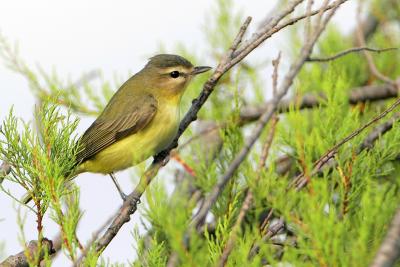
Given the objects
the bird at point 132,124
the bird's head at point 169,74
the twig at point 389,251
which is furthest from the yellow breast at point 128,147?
the twig at point 389,251

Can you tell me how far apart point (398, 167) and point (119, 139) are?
2054mm

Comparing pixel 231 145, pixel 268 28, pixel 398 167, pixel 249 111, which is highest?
pixel 268 28

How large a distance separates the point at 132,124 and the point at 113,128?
5.8 inches

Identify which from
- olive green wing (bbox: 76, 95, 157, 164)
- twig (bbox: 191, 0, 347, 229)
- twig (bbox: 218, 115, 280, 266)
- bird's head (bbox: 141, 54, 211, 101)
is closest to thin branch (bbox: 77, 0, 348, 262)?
twig (bbox: 191, 0, 347, 229)

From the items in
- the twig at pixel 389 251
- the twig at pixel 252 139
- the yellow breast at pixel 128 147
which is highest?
the twig at pixel 252 139

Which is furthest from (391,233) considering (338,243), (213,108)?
(213,108)

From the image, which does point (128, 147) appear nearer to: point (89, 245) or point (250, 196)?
point (89, 245)

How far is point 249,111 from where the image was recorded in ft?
15.5

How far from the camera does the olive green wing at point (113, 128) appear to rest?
477 centimetres

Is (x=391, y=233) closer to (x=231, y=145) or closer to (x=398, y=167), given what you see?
(x=231, y=145)

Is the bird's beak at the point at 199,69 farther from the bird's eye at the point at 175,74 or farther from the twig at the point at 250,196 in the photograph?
the twig at the point at 250,196

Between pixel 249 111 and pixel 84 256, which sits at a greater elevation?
pixel 84 256

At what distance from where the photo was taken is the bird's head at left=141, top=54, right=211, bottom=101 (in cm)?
493

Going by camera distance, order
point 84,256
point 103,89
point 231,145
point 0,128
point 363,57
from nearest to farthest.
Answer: point 84,256 < point 0,128 < point 231,145 < point 103,89 < point 363,57
